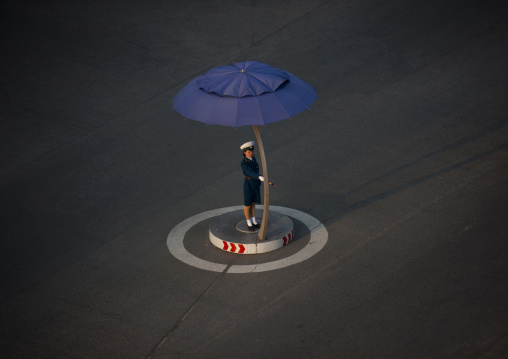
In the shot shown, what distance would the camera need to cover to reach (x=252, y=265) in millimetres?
10344

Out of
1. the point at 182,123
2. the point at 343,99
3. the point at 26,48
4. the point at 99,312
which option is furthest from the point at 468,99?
the point at 26,48

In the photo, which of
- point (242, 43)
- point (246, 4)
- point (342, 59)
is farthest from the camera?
point (246, 4)

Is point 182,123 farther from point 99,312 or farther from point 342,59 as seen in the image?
point 99,312

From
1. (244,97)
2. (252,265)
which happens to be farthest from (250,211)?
(244,97)

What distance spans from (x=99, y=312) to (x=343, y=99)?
9.40 metres

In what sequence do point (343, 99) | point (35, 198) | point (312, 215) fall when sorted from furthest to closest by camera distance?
point (343, 99) → point (35, 198) → point (312, 215)

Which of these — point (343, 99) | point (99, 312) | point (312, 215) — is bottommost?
point (99, 312)

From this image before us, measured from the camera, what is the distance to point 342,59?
60.2ft

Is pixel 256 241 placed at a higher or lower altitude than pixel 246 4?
lower

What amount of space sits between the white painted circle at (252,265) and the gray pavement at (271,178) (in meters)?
0.15

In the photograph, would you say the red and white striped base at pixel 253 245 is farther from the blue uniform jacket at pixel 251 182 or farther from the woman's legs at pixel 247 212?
the blue uniform jacket at pixel 251 182

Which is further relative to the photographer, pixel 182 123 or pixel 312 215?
pixel 182 123

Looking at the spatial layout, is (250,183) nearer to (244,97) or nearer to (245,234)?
(245,234)

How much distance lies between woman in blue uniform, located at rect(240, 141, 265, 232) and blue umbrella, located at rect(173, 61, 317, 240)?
339 mm
